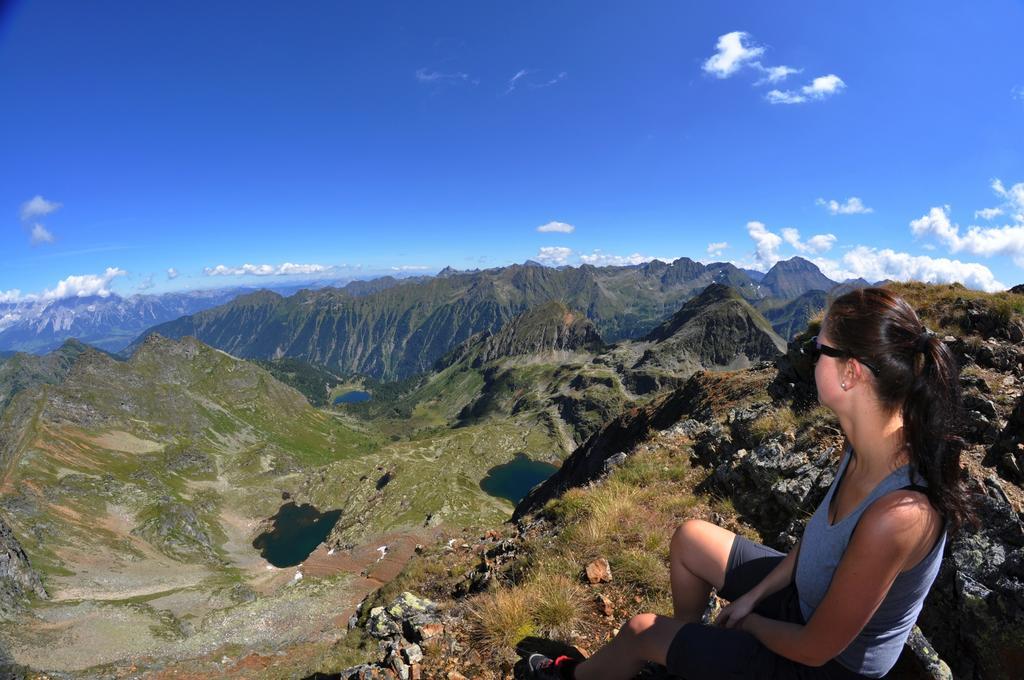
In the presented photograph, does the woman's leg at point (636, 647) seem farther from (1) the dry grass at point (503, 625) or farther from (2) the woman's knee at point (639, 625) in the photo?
(1) the dry grass at point (503, 625)

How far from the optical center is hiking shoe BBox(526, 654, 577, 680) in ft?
18.2

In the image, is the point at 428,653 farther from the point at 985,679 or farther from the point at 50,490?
the point at 50,490

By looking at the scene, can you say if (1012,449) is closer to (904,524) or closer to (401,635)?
(904,524)

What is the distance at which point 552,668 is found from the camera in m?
5.64

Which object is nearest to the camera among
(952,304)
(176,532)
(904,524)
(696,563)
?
(904,524)

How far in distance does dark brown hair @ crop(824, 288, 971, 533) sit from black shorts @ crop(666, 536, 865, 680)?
5.61 feet

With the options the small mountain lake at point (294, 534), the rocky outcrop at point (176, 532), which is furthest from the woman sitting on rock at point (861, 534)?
the small mountain lake at point (294, 534)

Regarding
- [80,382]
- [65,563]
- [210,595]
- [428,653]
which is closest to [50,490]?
[65,563]

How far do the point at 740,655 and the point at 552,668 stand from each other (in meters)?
2.53

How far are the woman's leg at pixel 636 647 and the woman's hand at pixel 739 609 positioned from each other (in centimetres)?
57

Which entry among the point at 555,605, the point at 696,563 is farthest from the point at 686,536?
the point at 555,605

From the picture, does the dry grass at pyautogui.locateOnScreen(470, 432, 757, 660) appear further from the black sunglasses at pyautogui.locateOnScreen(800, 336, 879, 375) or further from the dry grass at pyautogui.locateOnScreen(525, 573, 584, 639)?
the black sunglasses at pyautogui.locateOnScreen(800, 336, 879, 375)

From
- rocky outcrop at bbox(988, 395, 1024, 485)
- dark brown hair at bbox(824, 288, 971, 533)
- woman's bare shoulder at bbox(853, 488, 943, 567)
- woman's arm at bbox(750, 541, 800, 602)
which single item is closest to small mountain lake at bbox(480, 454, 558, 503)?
rocky outcrop at bbox(988, 395, 1024, 485)

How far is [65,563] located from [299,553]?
189ft
